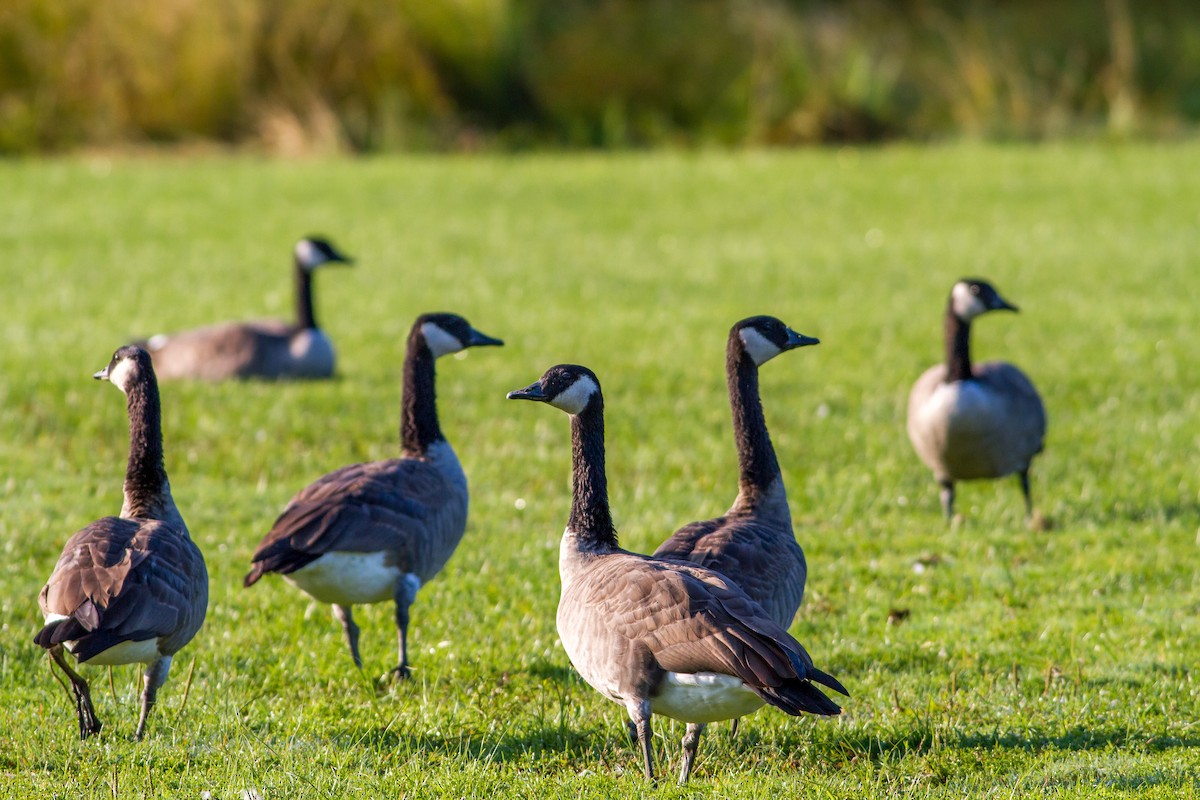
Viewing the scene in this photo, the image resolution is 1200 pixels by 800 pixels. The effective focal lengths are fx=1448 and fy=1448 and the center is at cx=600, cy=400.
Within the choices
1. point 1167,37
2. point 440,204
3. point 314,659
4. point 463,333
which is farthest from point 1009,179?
point 314,659

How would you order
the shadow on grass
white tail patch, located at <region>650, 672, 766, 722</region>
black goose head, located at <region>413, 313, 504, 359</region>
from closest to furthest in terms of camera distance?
white tail patch, located at <region>650, 672, 766, 722</region> < the shadow on grass < black goose head, located at <region>413, 313, 504, 359</region>

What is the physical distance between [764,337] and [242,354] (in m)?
6.69

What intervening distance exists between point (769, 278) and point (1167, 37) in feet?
57.1

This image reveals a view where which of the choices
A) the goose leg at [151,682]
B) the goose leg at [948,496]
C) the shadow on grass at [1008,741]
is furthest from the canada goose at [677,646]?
the goose leg at [948,496]

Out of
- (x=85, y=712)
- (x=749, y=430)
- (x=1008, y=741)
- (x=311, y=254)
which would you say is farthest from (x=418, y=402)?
(x=311, y=254)

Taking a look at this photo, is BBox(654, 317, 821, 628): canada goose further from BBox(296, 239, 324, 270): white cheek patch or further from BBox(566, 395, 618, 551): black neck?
BBox(296, 239, 324, 270): white cheek patch

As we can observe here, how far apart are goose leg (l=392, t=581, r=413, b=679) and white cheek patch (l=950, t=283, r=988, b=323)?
445 centimetres

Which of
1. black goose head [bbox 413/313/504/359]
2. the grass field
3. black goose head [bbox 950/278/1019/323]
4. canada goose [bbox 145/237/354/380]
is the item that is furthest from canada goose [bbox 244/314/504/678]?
canada goose [bbox 145/237/354/380]

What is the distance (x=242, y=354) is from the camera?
40.7 feet

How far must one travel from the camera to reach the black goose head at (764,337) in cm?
691

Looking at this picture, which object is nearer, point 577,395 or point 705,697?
point 705,697

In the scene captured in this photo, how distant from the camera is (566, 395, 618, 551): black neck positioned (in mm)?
6066

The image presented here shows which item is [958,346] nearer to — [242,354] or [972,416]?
[972,416]

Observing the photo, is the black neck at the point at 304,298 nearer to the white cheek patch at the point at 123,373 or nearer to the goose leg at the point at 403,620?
the white cheek patch at the point at 123,373
